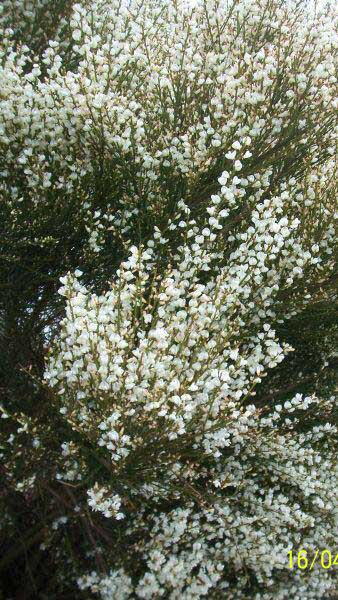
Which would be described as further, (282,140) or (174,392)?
(282,140)

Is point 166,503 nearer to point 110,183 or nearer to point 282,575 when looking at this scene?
point 282,575

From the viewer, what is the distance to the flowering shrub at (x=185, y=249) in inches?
215

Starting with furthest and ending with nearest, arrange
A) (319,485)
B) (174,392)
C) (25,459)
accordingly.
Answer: (319,485) < (25,459) < (174,392)

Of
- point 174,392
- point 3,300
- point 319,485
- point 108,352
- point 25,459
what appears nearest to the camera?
point 108,352

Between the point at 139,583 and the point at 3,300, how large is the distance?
10.8 feet

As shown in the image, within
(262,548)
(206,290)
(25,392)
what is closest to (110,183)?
(206,290)

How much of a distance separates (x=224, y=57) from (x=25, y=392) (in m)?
4.22

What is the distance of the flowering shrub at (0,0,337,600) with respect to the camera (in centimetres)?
547

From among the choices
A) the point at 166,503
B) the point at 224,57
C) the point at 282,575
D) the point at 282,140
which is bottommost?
the point at 282,575

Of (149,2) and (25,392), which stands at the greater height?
(149,2)

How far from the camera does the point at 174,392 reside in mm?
4512

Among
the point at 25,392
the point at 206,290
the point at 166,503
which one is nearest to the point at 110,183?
the point at 206,290

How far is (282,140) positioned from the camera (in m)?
6.27

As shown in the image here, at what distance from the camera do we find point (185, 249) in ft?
18.1
